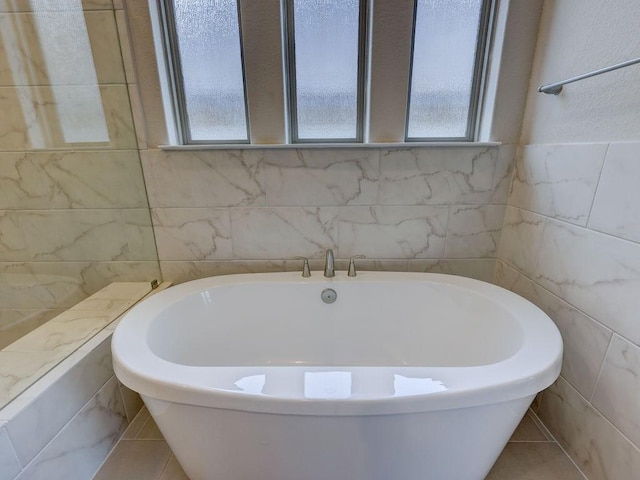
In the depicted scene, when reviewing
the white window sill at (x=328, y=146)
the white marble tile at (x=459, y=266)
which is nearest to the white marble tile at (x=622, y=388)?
the white marble tile at (x=459, y=266)

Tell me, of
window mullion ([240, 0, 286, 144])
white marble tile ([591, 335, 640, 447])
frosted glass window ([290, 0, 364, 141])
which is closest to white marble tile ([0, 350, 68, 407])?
window mullion ([240, 0, 286, 144])

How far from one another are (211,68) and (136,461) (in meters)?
1.67

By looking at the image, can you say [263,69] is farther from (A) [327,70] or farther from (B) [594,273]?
(B) [594,273]

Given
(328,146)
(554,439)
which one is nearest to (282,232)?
(328,146)

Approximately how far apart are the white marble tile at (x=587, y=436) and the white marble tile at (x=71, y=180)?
1.97 meters

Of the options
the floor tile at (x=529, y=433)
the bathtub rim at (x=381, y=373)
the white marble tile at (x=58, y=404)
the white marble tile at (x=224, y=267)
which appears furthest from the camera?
the white marble tile at (x=224, y=267)

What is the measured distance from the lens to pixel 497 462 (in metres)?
1.05

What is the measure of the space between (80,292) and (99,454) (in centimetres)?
81

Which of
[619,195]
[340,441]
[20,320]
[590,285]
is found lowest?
[20,320]

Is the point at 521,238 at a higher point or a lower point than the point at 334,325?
higher

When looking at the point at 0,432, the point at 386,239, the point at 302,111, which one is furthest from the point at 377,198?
the point at 0,432

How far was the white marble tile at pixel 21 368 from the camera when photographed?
2.71ft

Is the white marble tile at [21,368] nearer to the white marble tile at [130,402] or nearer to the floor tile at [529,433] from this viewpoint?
the white marble tile at [130,402]

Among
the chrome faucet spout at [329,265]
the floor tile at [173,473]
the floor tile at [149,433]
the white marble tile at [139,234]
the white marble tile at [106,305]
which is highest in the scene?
the white marble tile at [139,234]
